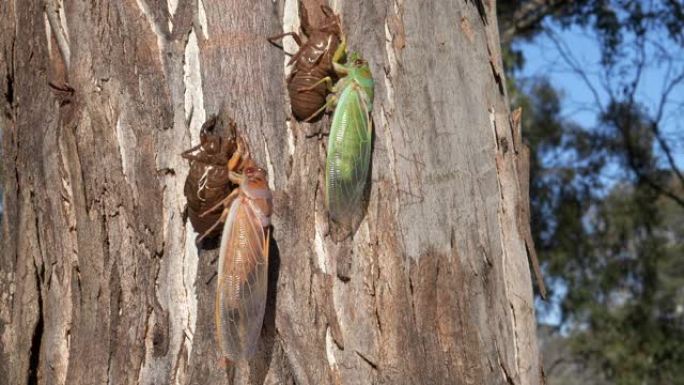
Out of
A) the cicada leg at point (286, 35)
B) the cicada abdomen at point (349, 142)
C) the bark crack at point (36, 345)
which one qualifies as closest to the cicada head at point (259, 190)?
the cicada abdomen at point (349, 142)

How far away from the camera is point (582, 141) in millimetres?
8406

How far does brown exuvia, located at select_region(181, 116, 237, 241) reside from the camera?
142cm

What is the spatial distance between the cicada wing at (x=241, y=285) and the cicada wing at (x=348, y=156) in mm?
153

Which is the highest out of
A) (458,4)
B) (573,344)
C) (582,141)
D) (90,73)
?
(582,141)

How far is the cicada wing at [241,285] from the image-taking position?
1358 mm

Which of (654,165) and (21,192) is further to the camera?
(654,165)

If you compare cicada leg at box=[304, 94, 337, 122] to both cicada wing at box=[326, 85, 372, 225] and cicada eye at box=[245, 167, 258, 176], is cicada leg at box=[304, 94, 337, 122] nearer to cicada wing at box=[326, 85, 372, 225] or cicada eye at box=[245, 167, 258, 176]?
cicada wing at box=[326, 85, 372, 225]

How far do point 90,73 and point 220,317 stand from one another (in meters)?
0.55

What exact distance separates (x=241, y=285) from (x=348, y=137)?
34 cm

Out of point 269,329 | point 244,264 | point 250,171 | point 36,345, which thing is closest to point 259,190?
point 250,171

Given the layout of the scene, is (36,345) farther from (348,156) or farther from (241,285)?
(348,156)

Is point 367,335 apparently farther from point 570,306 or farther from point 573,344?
point 573,344

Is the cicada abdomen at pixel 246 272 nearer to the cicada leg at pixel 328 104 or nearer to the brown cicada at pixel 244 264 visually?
the brown cicada at pixel 244 264

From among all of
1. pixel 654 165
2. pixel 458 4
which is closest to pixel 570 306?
pixel 654 165
